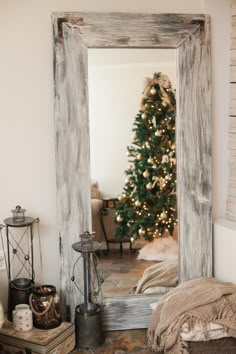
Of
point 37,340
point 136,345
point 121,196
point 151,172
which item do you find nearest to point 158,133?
point 151,172

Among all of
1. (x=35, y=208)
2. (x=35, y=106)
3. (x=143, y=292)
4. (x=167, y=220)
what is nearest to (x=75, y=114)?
(x=35, y=106)

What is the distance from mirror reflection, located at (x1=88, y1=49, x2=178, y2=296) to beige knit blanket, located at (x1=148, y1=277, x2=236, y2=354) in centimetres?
32

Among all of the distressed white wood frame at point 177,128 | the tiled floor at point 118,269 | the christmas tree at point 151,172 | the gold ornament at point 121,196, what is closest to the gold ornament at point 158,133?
the christmas tree at point 151,172

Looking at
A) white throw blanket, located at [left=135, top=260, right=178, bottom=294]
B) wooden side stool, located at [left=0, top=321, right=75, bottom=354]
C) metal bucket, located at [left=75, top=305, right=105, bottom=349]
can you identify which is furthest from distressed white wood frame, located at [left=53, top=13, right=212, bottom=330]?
wooden side stool, located at [left=0, top=321, right=75, bottom=354]

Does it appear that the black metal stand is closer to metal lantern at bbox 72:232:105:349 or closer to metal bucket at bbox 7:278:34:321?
metal bucket at bbox 7:278:34:321

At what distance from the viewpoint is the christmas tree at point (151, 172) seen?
290 cm

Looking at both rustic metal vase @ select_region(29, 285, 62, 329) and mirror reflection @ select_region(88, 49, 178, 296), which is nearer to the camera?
rustic metal vase @ select_region(29, 285, 62, 329)

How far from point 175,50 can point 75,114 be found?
26.2 inches

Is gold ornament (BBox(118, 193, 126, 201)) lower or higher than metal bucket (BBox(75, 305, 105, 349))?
higher

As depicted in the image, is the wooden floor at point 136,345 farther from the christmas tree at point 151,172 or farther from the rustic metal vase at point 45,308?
the christmas tree at point 151,172

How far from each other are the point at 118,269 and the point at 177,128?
864 millimetres

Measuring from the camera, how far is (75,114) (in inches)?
110

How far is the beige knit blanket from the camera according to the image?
241 cm

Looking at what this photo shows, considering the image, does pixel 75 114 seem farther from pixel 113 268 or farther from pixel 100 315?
pixel 100 315
